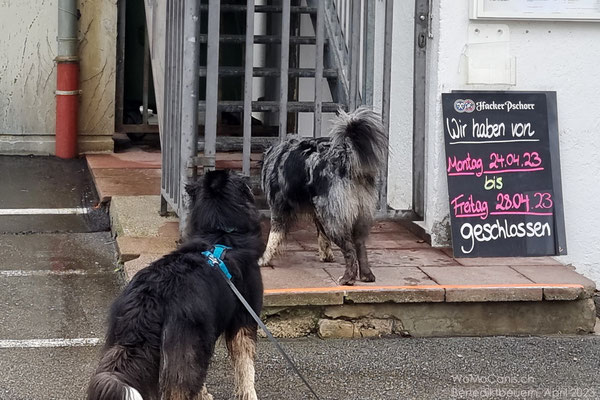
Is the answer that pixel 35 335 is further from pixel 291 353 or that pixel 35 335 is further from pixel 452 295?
pixel 452 295

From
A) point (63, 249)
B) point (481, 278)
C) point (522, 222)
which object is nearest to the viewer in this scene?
point (481, 278)

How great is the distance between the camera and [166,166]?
298 inches

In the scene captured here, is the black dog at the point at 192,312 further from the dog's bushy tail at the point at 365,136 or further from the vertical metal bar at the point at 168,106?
→ the vertical metal bar at the point at 168,106

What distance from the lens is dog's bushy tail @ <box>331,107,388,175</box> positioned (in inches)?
224

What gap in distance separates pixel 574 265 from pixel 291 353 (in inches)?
110

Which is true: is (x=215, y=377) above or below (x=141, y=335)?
below

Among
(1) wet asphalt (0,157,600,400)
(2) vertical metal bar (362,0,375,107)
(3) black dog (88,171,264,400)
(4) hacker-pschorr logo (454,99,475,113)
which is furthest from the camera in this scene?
(2) vertical metal bar (362,0,375,107)

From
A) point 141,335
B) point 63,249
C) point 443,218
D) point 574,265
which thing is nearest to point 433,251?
point 443,218

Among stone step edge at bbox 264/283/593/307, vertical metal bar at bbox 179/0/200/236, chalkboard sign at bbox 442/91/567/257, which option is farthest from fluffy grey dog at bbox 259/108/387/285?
chalkboard sign at bbox 442/91/567/257

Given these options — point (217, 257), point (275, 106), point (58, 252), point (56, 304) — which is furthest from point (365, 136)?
point (58, 252)

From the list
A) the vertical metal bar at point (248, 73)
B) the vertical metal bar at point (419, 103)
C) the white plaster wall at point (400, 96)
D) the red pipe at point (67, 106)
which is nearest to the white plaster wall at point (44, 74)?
the red pipe at point (67, 106)

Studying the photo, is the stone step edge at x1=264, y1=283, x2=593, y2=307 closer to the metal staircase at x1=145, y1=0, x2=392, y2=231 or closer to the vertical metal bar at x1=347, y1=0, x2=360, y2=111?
the metal staircase at x1=145, y1=0, x2=392, y2=231

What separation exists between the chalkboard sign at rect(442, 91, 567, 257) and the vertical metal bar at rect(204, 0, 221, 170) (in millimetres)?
1742

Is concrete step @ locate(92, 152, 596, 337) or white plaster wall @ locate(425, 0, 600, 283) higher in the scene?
white plaster wall @ locate(425, 0, 600, 283)
